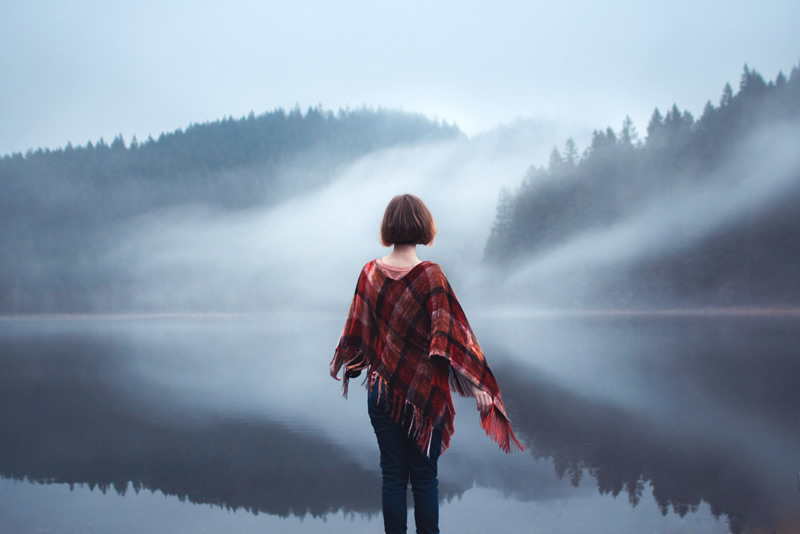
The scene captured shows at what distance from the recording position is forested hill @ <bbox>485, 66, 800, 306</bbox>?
40.9 m

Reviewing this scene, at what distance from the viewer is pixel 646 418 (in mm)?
7191

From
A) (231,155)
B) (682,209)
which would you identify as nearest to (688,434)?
(682,209)

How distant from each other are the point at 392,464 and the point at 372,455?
365 cm

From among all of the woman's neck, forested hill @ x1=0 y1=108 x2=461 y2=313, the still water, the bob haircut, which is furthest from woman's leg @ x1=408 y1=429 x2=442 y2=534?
forested hill @ x1=0 y1=108 x2=461 y2=313

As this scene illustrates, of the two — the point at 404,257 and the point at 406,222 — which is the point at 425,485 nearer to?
the point at 404,257

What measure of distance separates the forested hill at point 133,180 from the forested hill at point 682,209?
6104cm

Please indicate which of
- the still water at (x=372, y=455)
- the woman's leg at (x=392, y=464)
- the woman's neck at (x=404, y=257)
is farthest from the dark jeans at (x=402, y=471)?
the still water at (x=372, y=455)

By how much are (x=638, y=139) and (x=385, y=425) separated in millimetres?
57597

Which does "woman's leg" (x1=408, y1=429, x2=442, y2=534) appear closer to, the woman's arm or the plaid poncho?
the plaid poncho

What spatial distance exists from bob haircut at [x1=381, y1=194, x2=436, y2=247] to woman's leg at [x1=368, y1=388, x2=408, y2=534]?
2.08ft

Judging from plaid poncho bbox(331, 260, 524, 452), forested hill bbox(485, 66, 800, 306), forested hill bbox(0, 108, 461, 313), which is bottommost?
plaid poncho bbox(331, 260, 524, 452)

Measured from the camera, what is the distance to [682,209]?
4875 centimetres

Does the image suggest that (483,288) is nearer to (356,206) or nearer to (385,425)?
(385,425)

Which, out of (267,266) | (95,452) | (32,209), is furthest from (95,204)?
(95,452)
